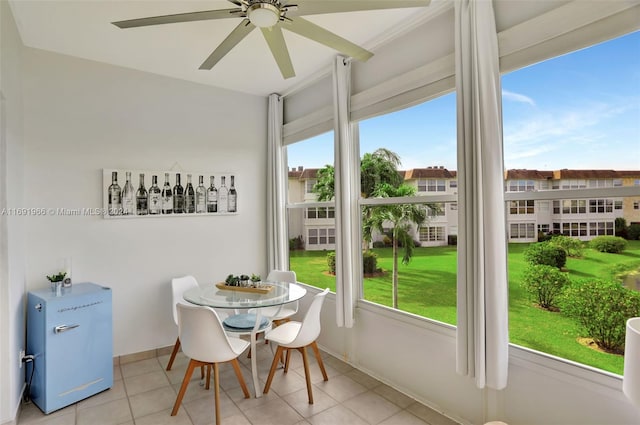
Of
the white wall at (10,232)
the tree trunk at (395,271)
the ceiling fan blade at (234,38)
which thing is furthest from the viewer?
the tree trunk at (395,271)

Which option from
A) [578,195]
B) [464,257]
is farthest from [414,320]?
[578,195]

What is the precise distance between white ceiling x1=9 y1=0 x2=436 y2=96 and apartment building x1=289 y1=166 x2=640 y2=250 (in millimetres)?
1191

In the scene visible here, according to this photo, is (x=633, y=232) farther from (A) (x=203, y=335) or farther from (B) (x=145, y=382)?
(B) (x=145, y=382)

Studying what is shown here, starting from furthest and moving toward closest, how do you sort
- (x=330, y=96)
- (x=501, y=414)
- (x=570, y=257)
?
1. (x=330, y=96)
2. (x=501, y=414)
3. (x=570, y=257)

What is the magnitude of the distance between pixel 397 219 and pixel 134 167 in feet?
8.67

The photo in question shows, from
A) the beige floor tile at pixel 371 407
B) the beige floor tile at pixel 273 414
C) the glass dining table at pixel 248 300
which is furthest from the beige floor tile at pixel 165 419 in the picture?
the beige floor tile at pixel 371 407

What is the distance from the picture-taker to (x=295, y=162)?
4.15 metres

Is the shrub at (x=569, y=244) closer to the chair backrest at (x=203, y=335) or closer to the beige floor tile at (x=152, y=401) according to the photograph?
the chair backrest at (x=203, y=335)

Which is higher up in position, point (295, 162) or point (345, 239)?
point (295, 162)

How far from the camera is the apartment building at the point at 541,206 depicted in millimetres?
1805

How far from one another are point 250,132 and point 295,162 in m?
0.67

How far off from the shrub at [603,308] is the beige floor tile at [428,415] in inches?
42.3

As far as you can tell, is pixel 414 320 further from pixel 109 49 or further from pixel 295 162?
pixel 109 49

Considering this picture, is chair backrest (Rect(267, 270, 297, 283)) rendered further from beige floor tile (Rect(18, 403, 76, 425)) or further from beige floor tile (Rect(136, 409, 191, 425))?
beige floor tile (Rect(18, 403, 76, 425))
